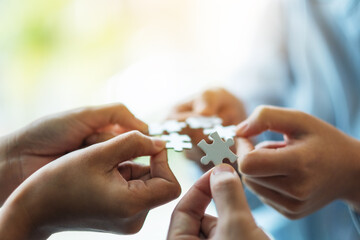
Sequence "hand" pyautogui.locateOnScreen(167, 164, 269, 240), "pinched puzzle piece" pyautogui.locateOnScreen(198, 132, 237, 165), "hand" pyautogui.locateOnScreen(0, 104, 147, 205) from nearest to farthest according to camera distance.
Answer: "hand" pyautogui.locateOnScreen(167, 164, 269, 240)
"pinched puzzle piece" pyautogui.locateOnScreen(198, 132, 237, 165)
"hand" pyautogui.locateOnScreen(0, 104, 147, 205)

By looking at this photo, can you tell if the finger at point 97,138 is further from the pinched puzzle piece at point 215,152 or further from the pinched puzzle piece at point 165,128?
the pinched puzzle piece at point 215,152

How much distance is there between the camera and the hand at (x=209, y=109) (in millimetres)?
899

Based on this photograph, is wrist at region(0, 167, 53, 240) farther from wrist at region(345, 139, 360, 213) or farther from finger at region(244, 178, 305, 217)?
wrist at region(345, 139, 360, 213)

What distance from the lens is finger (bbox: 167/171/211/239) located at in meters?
0.53

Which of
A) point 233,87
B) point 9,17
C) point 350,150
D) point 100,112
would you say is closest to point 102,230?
point 100,112

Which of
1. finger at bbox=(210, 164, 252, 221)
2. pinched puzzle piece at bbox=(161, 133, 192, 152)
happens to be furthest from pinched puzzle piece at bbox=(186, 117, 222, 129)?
finger at bbox=(210, 164, 252, 221)

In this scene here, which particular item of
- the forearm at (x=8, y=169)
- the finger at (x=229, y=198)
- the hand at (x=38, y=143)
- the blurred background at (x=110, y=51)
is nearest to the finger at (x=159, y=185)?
the finger at (x=229, y=198)

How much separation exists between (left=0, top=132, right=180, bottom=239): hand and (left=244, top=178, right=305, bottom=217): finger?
0.79ft

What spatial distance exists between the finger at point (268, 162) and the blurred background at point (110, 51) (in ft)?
2.92

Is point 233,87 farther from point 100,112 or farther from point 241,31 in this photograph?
point 100,112

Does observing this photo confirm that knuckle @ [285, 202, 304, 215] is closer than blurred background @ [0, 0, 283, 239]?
Yes

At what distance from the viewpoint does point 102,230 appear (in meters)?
0.56

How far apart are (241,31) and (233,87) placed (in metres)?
0.38

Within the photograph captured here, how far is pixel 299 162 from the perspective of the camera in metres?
0.60
